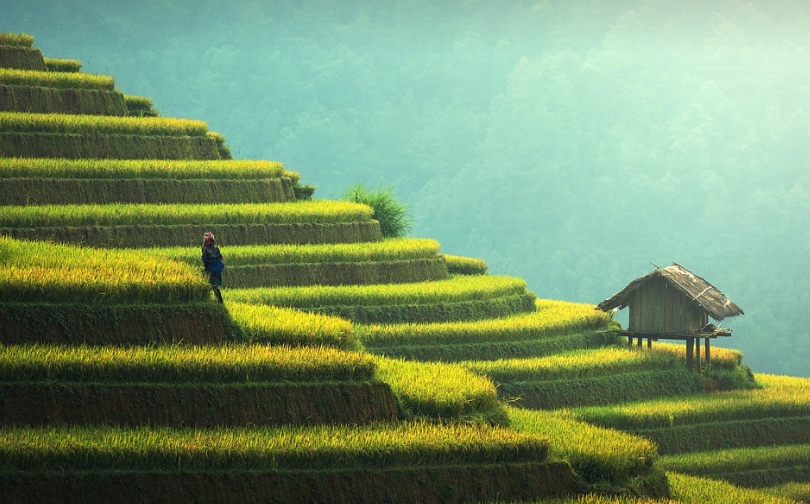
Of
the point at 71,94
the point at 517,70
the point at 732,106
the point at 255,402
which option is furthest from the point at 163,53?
the point at 255,402

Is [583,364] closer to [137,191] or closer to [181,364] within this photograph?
[137,191]

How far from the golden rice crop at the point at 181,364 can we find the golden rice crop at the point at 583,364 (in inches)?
378

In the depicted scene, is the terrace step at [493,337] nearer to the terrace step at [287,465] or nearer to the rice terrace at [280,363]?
the rice terrace at [280,363]

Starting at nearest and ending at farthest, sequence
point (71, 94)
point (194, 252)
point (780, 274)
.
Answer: point (194, 252) → point (71, 94) → point (780, 274)

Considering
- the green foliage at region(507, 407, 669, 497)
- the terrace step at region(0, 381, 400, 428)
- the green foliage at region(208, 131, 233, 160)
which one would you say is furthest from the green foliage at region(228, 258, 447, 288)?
the terrace step at region(0, 381, 400, 428)

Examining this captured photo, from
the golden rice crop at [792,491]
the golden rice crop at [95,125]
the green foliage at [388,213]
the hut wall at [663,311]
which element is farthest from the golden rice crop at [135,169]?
the golden rice crop at [792,491]

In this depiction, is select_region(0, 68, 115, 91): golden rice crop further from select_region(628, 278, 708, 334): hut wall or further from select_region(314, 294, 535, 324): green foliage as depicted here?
select_region(628, 278, 708, 334): hut wall

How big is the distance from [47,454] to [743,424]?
20521 millimetres

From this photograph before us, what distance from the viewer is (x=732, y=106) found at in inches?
5399

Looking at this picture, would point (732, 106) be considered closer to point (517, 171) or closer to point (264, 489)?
point (517, 171)

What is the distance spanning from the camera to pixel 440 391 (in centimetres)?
2266

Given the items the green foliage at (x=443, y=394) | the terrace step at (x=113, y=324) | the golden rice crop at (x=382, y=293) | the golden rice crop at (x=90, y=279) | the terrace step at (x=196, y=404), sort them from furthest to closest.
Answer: the golden rice crop at (x=382, y=293), the green foliage at (x=443, y=394), the golden rice crop at (x=90, y=279), the terrace step at (x=113, y=324), the terrace step at (x=196, y=404)

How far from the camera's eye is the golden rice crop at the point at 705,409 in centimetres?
3139

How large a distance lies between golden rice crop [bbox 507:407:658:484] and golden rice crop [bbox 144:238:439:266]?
8850mm
